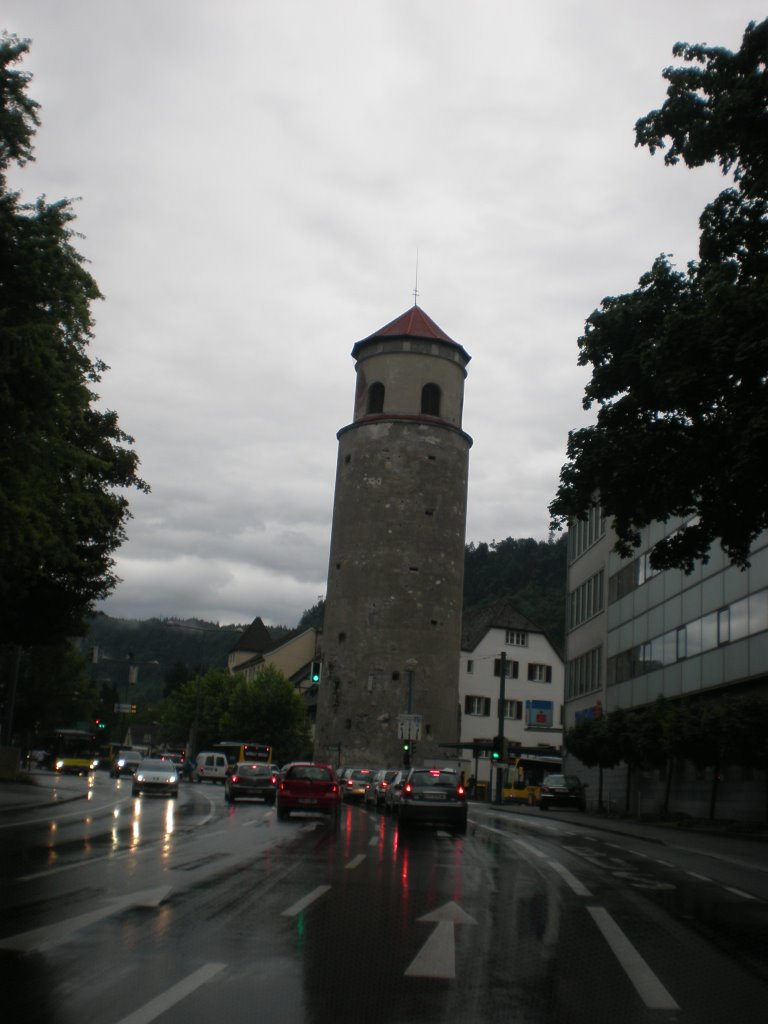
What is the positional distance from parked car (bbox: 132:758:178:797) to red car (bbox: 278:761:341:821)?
519 inches

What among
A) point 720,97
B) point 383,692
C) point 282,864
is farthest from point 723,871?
point 383,692

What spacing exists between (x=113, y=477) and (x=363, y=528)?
Answer: 139 feet

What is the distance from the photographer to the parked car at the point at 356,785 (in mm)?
52031

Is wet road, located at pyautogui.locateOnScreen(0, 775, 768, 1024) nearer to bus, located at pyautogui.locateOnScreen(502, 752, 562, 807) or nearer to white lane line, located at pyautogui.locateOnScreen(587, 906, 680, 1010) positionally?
white lane line, located at pyautogui.locateOnScreen(587, 906, 680, 1010)

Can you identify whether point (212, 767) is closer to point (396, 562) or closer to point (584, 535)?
point (396, 562)

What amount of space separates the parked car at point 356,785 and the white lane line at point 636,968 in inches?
1616

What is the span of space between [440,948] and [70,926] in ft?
10.3

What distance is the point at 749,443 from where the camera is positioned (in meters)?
15.7

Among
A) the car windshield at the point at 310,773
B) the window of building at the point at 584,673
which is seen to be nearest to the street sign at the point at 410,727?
the window of building at the point at 584,673

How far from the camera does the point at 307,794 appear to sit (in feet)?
108

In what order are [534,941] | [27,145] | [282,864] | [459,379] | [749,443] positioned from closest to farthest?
1. [534,941]
2. [749,443]
3. [282,864]
4. [27,145]
5. [459,379]

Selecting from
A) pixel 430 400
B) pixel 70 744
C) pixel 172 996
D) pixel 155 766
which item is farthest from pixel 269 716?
pixel 172 996

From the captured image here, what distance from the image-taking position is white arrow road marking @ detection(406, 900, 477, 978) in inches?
324

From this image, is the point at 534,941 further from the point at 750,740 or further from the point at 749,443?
the point at 750,740
